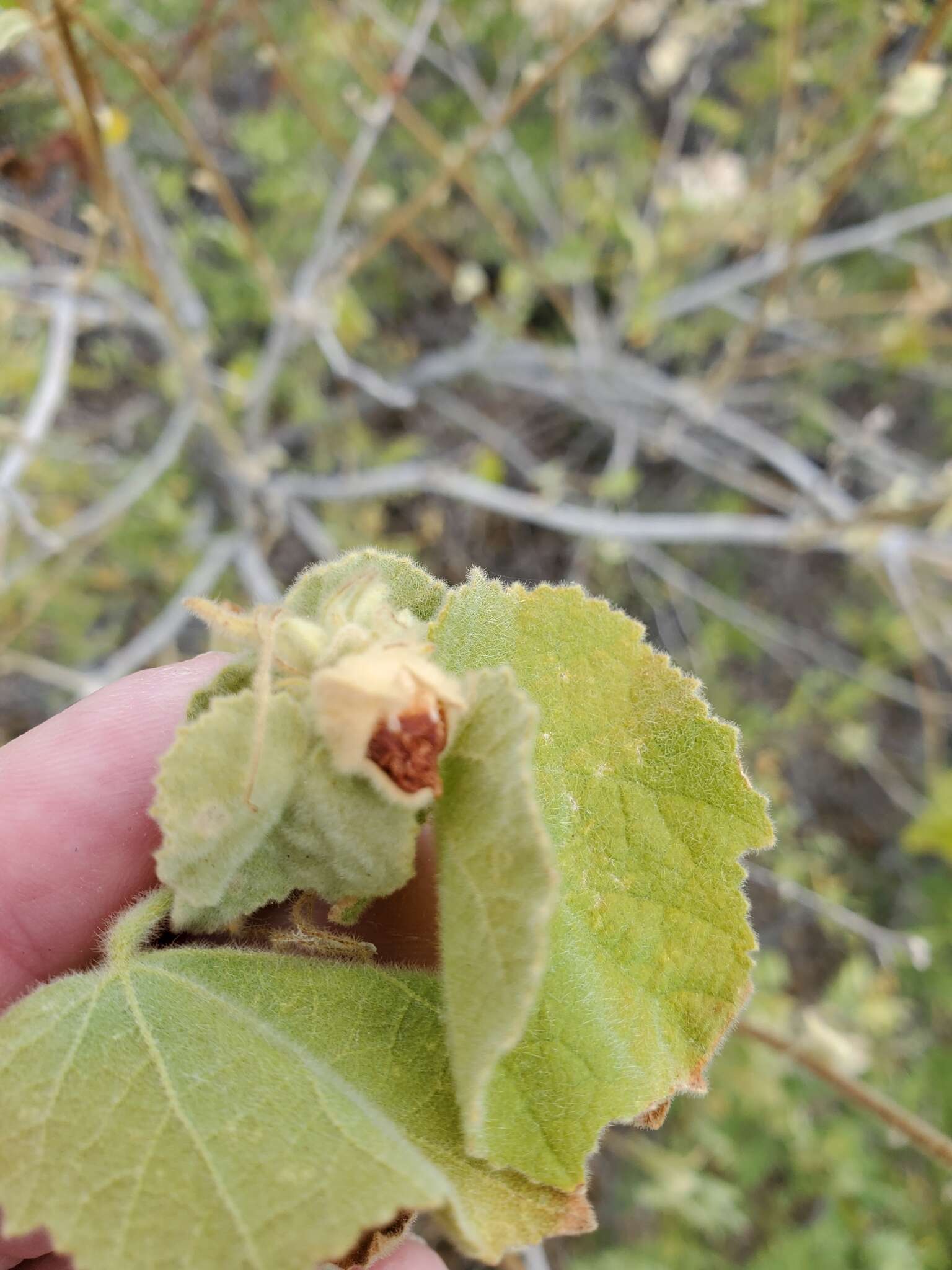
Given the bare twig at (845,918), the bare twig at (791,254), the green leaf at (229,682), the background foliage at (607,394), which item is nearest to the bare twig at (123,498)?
the background foliage at (607,394)

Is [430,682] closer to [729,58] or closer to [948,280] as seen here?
[948,280]

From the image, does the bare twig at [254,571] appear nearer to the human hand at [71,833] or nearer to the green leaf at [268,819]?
the human hand at [71,833]

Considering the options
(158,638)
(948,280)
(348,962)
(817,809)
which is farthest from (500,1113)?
(817,809)

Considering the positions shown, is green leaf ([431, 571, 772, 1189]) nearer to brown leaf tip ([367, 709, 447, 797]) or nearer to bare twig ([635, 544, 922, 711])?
brown leaf tip ([367, 709, 447, 797])

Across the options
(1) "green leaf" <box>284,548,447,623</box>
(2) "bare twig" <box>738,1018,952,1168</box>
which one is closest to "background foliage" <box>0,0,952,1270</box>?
(2) "bare twig" <box>738,1018,952,1168</box>

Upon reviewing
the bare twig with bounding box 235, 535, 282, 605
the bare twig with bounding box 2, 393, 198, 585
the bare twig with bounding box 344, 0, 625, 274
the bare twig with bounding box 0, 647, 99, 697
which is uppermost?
the bare twig with bounding box 344, 0, 625, 274

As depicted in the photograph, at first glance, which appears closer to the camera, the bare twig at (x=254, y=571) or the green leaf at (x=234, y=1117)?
the green leaf at (x=234, y=1117)

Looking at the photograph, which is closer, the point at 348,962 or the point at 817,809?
the point at 348,962
